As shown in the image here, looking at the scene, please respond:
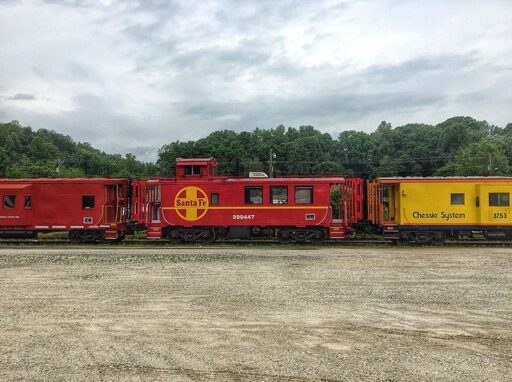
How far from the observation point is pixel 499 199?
78.4 ft

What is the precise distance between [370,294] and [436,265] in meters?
6.15

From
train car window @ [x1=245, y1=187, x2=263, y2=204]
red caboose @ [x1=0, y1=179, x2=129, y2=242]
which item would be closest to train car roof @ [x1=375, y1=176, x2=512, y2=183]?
train car window @ [x1=245, y1=187, x2=263, y2=204]

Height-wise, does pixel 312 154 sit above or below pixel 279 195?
above

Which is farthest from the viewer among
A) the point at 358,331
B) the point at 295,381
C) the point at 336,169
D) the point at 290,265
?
the point at 336,169

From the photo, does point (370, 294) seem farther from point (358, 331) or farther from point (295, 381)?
point (295, 381)

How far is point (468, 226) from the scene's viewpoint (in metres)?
24.2

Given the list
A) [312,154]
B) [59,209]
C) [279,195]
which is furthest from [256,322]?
[312,154]

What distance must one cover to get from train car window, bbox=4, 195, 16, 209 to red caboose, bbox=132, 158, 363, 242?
7.19 metres

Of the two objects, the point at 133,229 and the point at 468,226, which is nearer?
the point at 468,226

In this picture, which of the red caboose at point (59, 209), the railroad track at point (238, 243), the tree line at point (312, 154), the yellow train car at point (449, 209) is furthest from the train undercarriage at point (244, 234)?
the tree line at point (312, 154)

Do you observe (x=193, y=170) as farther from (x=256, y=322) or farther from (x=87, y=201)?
(x=256, y=322)

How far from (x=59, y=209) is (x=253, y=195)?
1063 cm

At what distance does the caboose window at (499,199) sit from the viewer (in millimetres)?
23906

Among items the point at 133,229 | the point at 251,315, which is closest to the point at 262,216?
the point at 133,229
